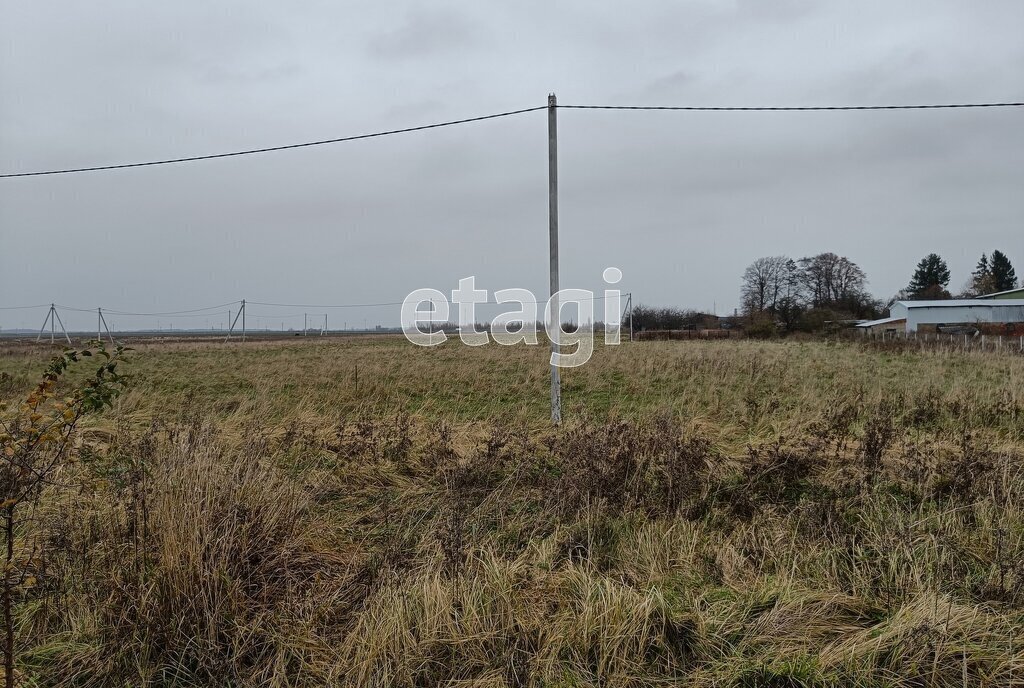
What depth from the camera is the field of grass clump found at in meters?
2.80

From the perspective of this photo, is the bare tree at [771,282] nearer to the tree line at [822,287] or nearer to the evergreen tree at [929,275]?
the tree line at [822,287]

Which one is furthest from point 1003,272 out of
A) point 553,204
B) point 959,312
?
point 553,204

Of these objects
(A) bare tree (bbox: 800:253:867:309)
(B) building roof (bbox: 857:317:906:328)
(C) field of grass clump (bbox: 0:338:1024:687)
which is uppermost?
(A) bare tree (bbox: 800:253:867:309)

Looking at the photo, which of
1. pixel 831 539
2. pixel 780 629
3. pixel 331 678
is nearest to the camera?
pixel 331 678

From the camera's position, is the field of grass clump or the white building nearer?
the field of grass clump

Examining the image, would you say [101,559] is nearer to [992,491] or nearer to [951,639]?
[951,639]

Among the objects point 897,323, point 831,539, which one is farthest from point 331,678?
point 897,323

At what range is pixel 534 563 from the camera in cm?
367

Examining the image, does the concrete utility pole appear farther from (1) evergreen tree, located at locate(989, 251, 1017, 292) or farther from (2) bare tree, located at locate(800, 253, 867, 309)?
(1) evergreen tree, located at locate(989, 251, 1017, 292)

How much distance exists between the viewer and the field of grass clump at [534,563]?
2.80 m

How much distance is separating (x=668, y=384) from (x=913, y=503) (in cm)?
688

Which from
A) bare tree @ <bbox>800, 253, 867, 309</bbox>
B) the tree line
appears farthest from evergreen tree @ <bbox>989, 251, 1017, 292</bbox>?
bare tree @ <bbox>800, 253, 867, 309</bbox>

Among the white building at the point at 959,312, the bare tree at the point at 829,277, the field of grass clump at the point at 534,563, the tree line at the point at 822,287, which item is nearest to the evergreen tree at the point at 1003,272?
the tree line at the point at 822,287

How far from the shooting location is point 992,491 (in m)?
4.48
